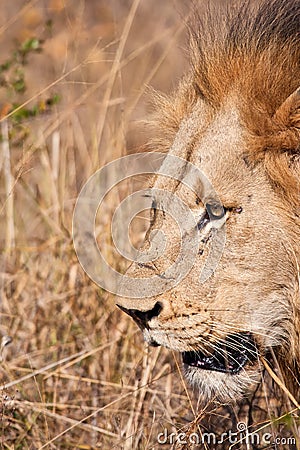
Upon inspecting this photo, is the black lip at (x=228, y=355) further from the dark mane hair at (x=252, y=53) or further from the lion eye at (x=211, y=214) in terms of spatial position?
the dark mane hair at (x=252, y=53)

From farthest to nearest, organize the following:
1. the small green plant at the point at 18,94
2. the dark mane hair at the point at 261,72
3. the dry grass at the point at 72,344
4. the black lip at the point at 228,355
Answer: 1. the small green plant at the point at 18,94
2. the dry grass at the point at 72,344
3. the black lip at the point at 228,355
4. the dark mane hair at the point at 261,72

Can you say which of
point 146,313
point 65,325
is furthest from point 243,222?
point 65,325

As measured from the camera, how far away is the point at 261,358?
2922mm

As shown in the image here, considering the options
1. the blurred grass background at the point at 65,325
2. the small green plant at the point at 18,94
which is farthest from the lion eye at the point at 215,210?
the small green plant at the point at 18,94

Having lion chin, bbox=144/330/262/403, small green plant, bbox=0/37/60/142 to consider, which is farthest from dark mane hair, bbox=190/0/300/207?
small green plant, bbox=0/37/60/142

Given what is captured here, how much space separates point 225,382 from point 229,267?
0.42 metres

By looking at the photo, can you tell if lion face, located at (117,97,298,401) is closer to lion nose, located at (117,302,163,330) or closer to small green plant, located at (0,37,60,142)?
lion nose, located at (117,302,163,330)

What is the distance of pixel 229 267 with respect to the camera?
110 inches

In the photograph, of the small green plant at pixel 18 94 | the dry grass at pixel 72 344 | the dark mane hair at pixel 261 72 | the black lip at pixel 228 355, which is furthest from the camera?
the small green plant at pixel 18 94

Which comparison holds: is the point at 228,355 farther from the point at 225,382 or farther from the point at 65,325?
the point at 65,325

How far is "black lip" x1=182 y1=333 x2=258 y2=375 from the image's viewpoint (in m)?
A: 2.84

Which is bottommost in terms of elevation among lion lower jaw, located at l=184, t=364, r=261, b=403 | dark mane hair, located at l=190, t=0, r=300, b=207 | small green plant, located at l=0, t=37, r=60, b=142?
lion lower jaw, located at l=184, t=364, r=261, b=403

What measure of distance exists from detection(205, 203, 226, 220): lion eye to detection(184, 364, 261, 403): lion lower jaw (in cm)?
54

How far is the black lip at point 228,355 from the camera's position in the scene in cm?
284
